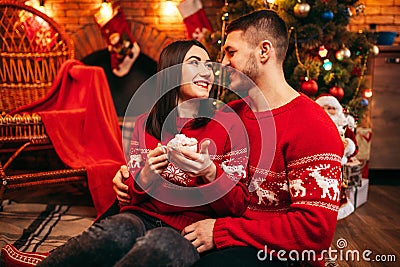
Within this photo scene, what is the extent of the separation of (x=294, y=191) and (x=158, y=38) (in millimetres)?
2880

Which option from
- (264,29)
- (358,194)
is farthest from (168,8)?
(264,29)

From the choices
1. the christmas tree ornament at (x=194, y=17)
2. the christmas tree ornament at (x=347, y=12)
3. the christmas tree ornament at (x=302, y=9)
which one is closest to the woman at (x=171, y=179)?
the christmas tree ornament at (x=302, y=9)

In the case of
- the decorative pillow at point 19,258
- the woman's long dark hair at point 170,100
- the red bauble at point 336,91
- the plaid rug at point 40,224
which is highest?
the woman's long dark hair at point 170,100

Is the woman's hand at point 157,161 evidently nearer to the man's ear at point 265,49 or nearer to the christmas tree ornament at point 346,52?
the man's ear at point 265,49

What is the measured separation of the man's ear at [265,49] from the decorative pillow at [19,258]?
0.91m

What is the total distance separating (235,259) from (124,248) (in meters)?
0.26

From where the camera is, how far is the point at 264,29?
1172 millimetres

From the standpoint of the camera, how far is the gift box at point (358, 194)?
8.15 feet

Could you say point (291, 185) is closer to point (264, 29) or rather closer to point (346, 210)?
→ point (264, 29)

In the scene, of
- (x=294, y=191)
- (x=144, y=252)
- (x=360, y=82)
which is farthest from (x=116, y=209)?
(x=360, y=82)

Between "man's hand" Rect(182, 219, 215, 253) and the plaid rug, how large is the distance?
1.01 m

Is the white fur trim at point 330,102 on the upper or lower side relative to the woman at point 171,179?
lower

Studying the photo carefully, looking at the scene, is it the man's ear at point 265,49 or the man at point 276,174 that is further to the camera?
the man's ear at point 265,49

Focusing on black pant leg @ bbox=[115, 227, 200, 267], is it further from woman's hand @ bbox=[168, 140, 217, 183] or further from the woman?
woman's hand @ bbox=[168, 140, 217, 183]
